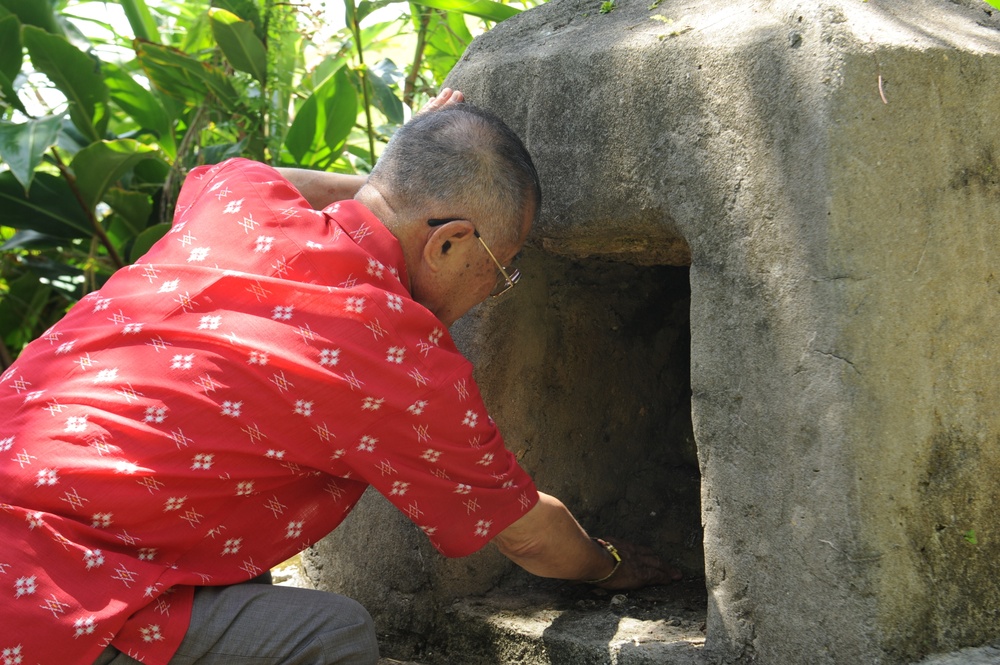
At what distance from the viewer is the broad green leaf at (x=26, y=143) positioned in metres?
2.43

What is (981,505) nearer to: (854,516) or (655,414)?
(854,516)

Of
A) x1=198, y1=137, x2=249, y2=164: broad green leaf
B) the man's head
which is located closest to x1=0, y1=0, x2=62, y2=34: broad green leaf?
x1=198, y1=137, x2=249, y2=164: broad green leaf

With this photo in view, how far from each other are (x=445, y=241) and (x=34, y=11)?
2466mm

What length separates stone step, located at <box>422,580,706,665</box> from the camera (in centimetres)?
141

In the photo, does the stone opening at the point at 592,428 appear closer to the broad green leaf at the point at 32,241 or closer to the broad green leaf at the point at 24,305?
the broad green leaf at the point at 32,241

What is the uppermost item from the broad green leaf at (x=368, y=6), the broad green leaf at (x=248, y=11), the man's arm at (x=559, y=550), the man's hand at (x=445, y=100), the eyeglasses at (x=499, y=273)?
the broad green leaf at (x=248, y=11)

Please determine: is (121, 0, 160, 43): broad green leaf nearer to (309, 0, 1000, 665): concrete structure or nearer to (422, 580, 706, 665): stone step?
(309, 0, 1000, 665): concrete structure

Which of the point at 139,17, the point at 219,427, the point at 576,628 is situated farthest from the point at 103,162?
the point at 576,628

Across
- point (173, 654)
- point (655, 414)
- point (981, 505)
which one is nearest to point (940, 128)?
point (981, 505)

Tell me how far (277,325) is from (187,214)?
0.30m

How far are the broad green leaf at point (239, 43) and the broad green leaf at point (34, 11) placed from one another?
0.63m

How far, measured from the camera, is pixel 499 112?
5.34 feet

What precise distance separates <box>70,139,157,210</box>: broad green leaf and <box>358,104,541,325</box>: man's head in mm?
1682

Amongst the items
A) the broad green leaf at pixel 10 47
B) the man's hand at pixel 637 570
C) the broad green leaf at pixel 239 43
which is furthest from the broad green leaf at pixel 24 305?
the man's hand at pixel 637 570
